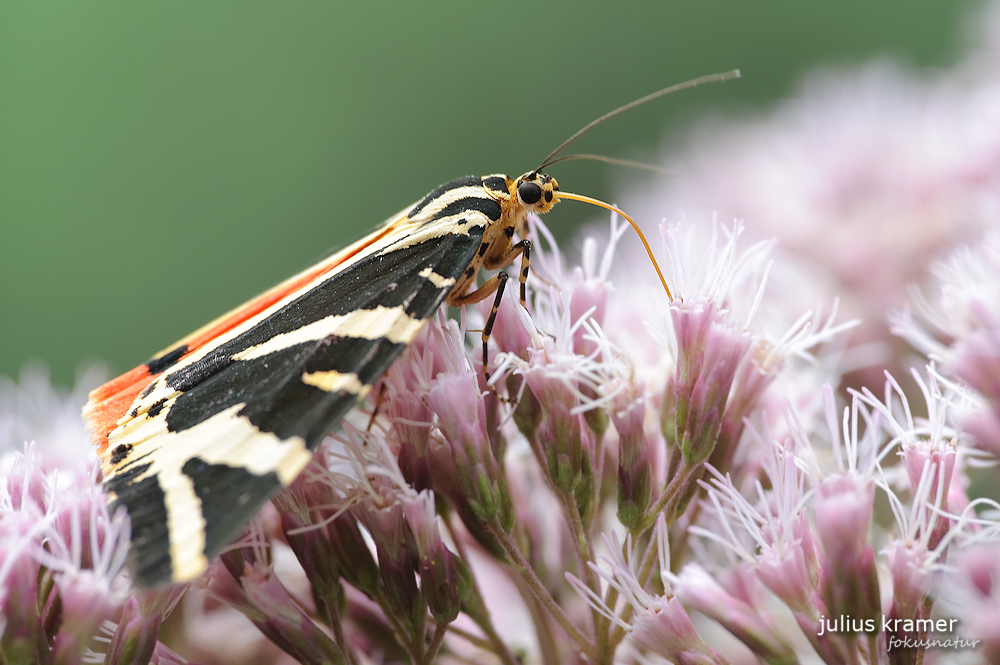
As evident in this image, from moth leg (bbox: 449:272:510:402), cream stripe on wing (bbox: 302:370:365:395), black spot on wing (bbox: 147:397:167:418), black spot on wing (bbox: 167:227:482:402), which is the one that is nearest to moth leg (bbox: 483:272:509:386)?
moth leg (bbox: 449:272:510:402)

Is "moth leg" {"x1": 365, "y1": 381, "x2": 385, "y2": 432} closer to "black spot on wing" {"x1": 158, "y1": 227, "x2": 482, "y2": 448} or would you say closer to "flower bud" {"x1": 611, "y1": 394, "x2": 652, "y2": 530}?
"black spot on wing" {"x1": 158, "y1": 227, "x2": 482, "y2": 448}

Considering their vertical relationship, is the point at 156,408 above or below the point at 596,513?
above

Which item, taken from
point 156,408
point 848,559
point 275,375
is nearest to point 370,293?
point 275,375

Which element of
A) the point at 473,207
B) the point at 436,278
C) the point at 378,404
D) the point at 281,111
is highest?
the point at 281,111

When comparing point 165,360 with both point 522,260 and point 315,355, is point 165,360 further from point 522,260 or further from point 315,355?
point 522,260

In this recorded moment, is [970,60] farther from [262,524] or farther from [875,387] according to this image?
[262,524]
